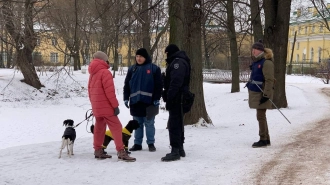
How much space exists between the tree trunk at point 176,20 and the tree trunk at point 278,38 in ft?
17.5

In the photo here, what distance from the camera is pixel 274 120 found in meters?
12.6

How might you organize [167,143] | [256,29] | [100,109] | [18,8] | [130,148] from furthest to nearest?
[18,8] < [256,29] < [167,143] < [130,148] < [100,109]

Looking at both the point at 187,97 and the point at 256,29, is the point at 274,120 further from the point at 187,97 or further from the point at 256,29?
the point at 256,29

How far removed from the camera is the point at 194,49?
11492 mm

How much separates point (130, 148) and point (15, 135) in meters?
8.01

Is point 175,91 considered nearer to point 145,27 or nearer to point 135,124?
point 135,124

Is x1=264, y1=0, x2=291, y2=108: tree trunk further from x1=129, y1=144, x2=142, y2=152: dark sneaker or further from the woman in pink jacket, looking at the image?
the woman in pink jacket

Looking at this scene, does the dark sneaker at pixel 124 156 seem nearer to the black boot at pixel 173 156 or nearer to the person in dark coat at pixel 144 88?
the black boot at pixel 173 156

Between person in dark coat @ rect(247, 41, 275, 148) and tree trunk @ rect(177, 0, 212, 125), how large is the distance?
304cm

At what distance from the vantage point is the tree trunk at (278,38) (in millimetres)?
15245

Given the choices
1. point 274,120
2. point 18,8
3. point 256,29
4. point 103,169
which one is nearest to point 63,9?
point 18,8

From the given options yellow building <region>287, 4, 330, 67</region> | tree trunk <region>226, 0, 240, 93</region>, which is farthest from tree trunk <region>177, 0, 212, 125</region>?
yellow building <region>287, 4, 330, 67</region>

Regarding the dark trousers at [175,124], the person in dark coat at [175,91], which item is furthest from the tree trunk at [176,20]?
the dark trousers at [175,124]

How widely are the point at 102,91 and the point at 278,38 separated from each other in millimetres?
9571
